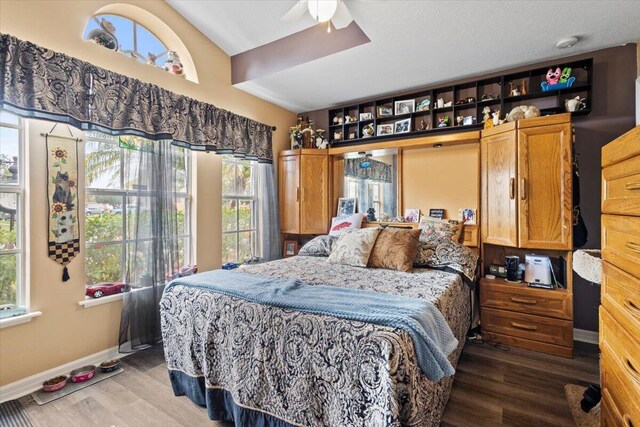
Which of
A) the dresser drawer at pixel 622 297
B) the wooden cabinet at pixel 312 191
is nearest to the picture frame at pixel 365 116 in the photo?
the wooden cabinet at pixel 312 191

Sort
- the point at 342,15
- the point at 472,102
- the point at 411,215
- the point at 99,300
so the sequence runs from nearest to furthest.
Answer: the point at 342,15, the point at 99,300, the point at 472,102, the point at 411,215

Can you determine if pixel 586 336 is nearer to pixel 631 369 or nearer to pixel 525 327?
pixel 525 327

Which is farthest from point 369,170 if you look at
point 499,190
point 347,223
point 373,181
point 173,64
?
point 173,64

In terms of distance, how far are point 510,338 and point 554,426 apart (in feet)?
3.57

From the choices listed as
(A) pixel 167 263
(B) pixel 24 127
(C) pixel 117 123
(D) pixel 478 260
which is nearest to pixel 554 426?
(D) pixel 478 260

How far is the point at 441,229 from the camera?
3.09 m

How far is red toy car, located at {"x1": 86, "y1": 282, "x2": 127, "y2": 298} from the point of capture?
2.47 m

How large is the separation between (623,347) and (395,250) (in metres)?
1.61

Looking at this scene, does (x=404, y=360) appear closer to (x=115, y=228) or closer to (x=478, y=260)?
(x=478, y=260)

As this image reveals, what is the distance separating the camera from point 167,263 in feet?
9.33

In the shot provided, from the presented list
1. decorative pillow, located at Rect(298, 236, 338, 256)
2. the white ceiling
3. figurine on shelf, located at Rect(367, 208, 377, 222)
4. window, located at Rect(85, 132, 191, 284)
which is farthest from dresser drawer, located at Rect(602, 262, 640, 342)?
window, located at Rect(85, 132, 191, 284)

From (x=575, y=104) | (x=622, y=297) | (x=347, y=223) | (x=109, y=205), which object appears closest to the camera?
(x=622, y=297)

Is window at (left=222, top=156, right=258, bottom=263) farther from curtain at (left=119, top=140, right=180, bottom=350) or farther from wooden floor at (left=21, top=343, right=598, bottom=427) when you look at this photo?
wooden floor at (left=21, top=343, right=598, bottom=427)

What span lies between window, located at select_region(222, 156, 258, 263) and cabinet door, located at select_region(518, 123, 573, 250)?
119 inches
